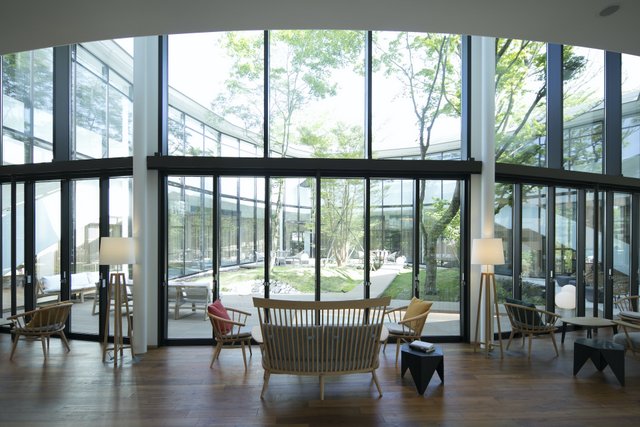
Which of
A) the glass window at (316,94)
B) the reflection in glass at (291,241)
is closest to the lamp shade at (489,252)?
the glass window at (316,94)

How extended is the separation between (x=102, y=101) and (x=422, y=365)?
21.1 ft

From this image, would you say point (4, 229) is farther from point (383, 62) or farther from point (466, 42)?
point (466, 42)

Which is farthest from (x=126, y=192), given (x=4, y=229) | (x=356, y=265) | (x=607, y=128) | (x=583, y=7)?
(x=607, y=128)

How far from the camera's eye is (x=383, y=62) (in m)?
6.17

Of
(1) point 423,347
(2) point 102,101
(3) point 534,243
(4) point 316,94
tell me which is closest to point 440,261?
(3) point 534,243

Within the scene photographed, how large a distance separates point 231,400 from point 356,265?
116 inches

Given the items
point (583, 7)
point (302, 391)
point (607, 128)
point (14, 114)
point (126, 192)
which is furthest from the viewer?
point (607, 128)

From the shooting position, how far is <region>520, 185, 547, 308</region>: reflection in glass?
6.38 m

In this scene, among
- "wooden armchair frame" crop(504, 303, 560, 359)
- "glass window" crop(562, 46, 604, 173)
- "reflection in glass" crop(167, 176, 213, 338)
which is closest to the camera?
"wooden armchair frame" crop(504, 303, 560, 359)

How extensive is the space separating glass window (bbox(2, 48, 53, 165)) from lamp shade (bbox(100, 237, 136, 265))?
2.75 meters

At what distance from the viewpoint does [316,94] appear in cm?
613

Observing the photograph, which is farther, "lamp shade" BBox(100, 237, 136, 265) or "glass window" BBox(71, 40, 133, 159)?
"glass window" BBox(71, 40, 133, 159)

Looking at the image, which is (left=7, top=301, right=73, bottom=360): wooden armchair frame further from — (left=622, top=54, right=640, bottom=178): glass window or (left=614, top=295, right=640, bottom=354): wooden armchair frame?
(left=622, top=54, right=640, bottom=178): glass window

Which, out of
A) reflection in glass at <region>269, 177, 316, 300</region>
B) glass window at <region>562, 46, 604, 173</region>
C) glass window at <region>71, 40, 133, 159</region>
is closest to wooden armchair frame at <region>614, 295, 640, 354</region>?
glass window at <region>562, 46, 604, 173</region>
